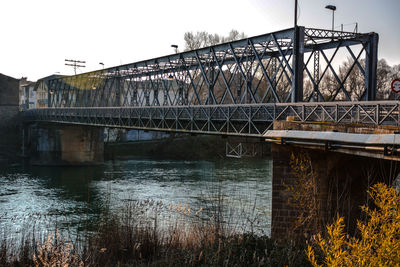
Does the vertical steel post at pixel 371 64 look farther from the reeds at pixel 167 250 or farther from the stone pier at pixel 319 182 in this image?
the reeds at pixel 167 250

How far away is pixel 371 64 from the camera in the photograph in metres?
22.6

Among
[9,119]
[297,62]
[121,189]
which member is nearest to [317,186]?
[297,62]

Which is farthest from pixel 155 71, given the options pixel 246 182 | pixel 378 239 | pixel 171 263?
pixel 378 239

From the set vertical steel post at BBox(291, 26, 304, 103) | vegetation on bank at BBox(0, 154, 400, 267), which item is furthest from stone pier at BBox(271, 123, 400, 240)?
vertical steel post at BBox(291, 26, 304, 103)

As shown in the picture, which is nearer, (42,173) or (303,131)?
(303,131)

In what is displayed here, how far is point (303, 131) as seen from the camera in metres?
14.4

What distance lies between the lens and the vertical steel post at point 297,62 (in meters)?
21.1

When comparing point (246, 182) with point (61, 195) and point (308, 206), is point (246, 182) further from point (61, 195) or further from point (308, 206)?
point (308, 206)

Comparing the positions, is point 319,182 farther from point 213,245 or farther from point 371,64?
point 371,64

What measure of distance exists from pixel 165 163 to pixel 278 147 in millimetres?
37609

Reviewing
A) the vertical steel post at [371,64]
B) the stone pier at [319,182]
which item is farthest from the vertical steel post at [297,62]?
the stone pier at [319,182]

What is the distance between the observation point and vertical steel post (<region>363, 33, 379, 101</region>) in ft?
74.0

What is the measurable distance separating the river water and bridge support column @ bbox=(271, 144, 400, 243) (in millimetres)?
3086

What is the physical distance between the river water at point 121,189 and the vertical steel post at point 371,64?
792cm
